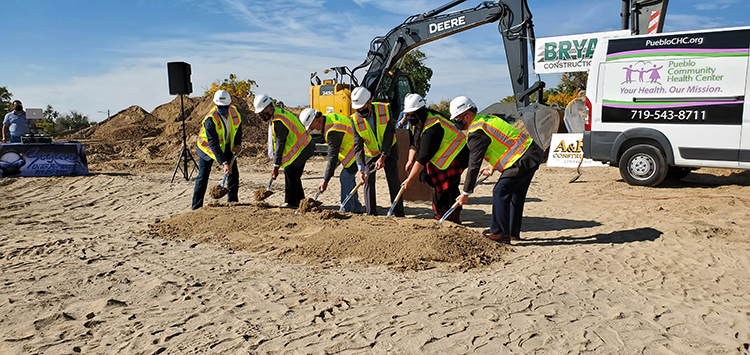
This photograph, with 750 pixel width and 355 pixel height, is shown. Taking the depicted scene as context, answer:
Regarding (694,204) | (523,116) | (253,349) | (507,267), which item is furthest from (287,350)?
(523,116)

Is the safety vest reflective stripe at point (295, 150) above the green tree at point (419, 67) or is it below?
below

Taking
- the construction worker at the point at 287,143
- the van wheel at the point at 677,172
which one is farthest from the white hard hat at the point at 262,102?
the van wheel at the point at 677,172

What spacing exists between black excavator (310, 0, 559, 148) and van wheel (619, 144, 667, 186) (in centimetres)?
411

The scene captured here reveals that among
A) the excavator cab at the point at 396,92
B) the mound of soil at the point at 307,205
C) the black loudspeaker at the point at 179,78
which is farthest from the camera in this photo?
the excavator cab at the point at 396,92

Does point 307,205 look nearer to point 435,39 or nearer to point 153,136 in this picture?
point 435,39

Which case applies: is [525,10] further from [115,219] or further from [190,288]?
[190,288]

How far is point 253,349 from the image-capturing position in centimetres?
281

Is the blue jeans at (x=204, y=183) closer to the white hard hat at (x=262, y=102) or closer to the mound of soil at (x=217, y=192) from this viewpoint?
the mound of soil at (x=217, y=192)

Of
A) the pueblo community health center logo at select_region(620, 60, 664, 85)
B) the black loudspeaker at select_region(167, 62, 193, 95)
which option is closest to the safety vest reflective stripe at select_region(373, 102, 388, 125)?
the pueblo community health center logo at select_region(620, 60, 664, 85)

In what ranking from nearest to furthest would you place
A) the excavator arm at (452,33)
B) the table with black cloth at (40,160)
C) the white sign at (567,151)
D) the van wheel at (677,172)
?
the van wheel at (677,172), the table with black cloth at (40,160), the white sign at (567,151), the excavator arm at (452,33)

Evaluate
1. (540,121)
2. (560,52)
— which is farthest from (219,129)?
(560,52)

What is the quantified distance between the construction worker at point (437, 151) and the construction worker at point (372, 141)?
0.30 metres

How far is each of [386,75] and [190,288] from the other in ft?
36.2

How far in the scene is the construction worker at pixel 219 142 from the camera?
6.53 meters
